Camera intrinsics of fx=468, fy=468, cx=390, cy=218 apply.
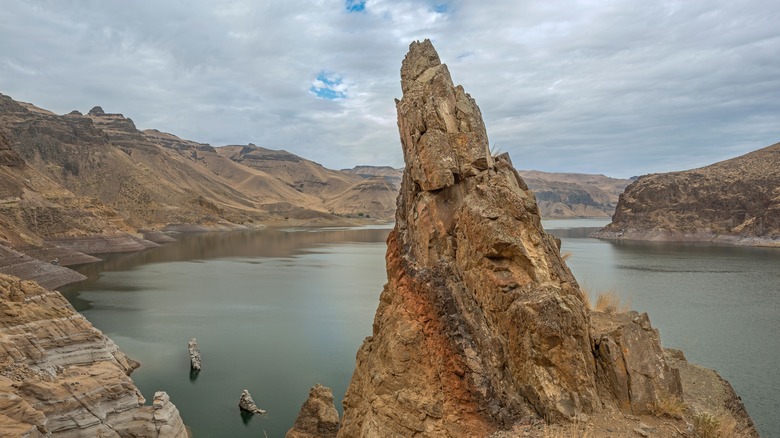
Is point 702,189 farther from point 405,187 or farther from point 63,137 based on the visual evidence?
point 63,137

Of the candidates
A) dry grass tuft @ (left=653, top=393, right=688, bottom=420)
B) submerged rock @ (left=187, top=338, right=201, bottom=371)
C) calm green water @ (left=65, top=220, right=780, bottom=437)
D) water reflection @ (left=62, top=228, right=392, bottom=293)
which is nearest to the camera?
dry grass tuft @ (left=653, top=393, right=688, bottom=420)

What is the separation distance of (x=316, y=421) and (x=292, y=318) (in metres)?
17.9

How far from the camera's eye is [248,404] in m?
17.4

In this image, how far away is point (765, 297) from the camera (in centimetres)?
3516

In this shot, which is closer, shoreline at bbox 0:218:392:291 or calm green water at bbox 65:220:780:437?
calm green water at bbox 65:220:780:437

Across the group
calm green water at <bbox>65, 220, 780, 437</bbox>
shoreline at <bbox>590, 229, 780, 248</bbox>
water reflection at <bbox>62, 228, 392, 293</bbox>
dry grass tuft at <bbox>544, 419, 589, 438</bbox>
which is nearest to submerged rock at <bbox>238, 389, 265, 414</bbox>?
calm green water at <bbox>65, 220, 780, 437</bbox>

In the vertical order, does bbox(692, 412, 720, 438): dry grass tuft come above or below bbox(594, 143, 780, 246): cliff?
below

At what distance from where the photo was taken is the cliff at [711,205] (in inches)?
3115

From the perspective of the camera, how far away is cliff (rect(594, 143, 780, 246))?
79.1 m

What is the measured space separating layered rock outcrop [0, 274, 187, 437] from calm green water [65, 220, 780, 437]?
11.5ft

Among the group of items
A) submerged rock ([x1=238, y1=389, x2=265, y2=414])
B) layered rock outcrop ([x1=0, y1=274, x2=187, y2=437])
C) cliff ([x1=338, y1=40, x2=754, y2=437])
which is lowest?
submerged rock ([x1=238, y1=389, x2=265, y2=414])

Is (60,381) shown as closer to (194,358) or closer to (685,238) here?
(194,358)

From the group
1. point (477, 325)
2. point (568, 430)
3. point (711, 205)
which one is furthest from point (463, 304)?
point (711, 205)

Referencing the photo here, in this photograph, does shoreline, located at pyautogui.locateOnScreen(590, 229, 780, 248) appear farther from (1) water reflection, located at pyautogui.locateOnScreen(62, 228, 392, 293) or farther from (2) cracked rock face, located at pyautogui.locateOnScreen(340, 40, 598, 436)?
(2) cracked rock face, located at pyautogui.locateOnScreen(340, 40, 598, 436)
